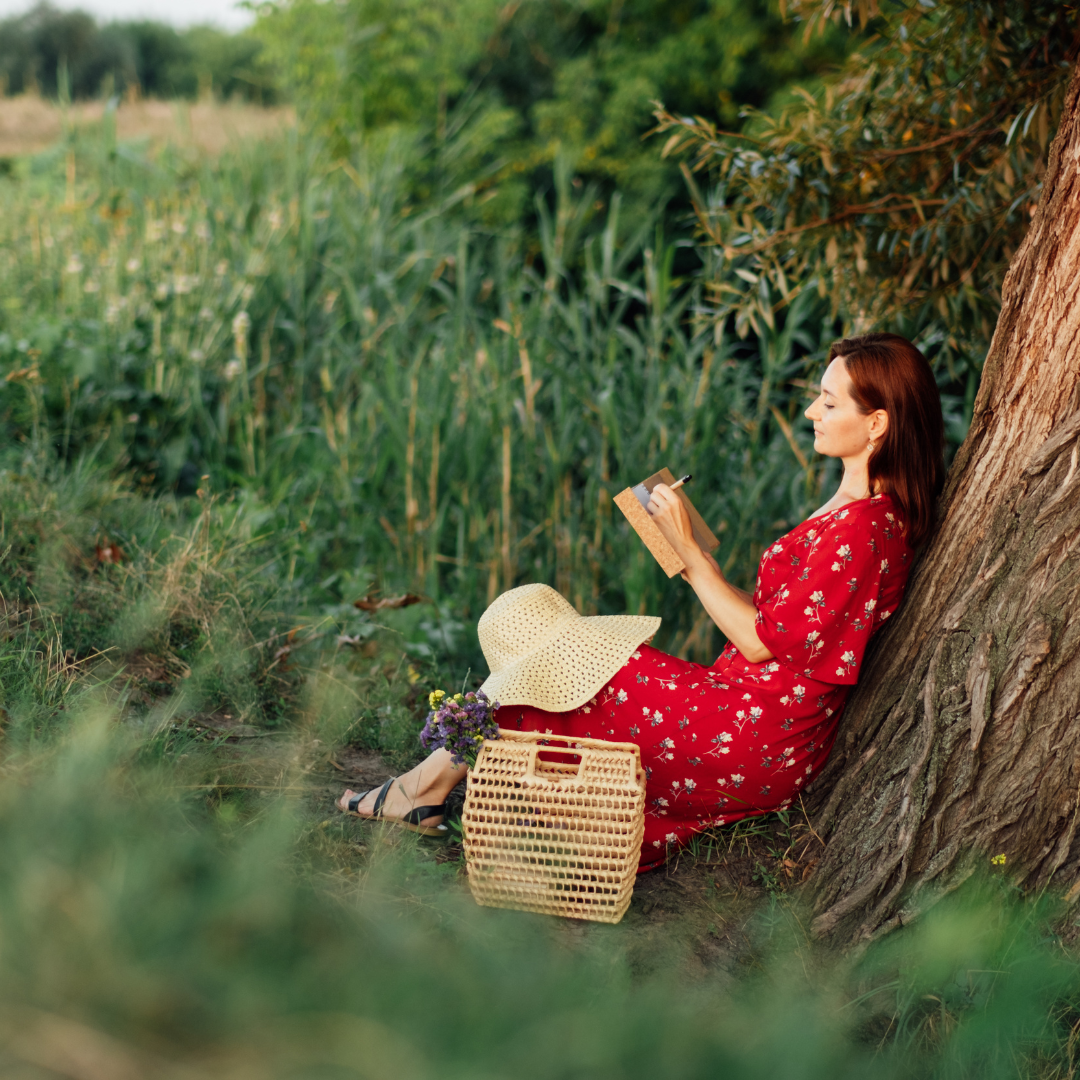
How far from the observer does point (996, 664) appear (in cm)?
212

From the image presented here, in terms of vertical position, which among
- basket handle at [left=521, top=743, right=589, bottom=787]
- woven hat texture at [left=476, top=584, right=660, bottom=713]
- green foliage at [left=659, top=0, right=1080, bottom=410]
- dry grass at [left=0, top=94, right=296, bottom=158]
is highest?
dry grass at [left=0, top=94, right=296, bottom=158]

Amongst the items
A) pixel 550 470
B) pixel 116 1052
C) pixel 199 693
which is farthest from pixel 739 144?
pixel 116 1052

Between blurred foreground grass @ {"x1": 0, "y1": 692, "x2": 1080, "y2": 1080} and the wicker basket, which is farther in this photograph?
the wicker basket

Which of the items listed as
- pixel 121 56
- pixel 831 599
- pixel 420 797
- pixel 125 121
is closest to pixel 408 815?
pixel 420 797

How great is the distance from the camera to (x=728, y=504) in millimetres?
3818

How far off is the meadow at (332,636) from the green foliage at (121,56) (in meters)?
11.6

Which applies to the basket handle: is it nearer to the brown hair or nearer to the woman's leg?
the woman's leg

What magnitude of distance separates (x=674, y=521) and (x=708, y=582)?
16 cm

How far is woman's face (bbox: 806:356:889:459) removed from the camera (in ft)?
7.97

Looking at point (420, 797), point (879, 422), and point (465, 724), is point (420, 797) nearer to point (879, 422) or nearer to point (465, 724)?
point (465, 724)

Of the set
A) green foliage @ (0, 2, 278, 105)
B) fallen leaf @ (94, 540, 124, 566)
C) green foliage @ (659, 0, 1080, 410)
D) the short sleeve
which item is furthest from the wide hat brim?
green foliage @ (0, 2, 278, 105)

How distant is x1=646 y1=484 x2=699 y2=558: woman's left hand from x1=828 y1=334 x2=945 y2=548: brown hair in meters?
0.43

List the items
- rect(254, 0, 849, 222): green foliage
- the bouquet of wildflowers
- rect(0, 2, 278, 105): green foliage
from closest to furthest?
the bouquet of wildflowers < rect(254, 0, 849, 222): green foliage < rect(0, 2, 278, 105): green foliage

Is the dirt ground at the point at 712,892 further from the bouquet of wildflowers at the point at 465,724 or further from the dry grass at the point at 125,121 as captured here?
the dry grass at the point at 125,121
